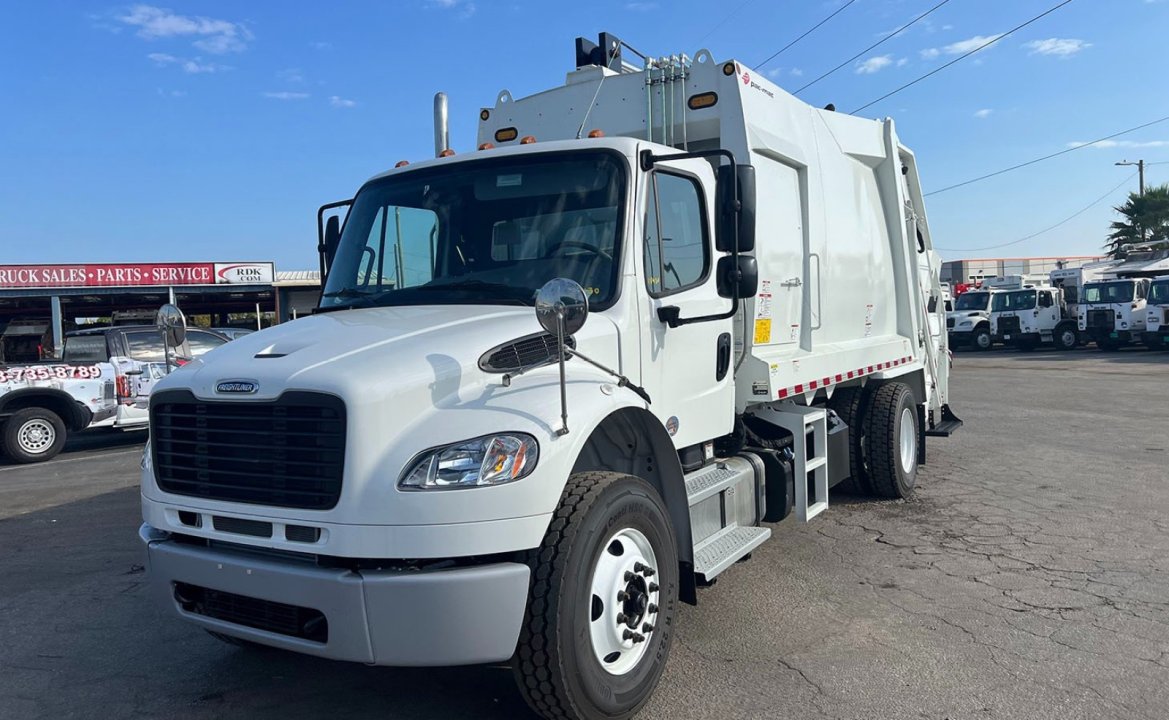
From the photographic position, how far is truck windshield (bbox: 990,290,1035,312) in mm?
30391

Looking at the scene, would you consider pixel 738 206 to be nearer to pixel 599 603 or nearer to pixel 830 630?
pixel 599 603

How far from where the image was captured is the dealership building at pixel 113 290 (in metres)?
28.0

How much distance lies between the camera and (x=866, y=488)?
7.77m

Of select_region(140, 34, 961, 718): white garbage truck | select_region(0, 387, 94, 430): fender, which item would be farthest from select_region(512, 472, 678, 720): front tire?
select_region(0, 387, 94, 430): fender

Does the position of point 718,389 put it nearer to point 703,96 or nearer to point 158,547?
point 703,96

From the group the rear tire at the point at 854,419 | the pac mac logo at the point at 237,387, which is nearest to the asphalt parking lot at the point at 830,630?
the rear tire at the point at 854,419

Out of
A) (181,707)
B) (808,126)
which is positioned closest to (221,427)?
(181,707)

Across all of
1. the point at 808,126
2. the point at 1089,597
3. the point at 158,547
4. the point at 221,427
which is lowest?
the point at 1089,597

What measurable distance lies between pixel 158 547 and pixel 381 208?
2.15 m

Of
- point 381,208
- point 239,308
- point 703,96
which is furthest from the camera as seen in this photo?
point 239,308

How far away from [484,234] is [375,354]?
1.26m

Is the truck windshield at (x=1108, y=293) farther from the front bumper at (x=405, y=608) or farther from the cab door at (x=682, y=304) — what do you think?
the front bumper at (x=405, y=608)

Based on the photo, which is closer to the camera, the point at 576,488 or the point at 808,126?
the point at 576,488

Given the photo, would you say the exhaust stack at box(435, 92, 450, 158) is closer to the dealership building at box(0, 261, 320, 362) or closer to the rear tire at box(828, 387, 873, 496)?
the rear tire at box(828, 387, 873, 496)
